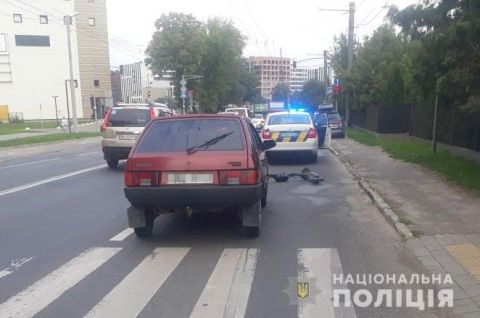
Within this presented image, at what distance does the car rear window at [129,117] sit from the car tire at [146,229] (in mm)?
7676

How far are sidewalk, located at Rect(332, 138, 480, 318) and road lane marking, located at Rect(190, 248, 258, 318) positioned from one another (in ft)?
6.20

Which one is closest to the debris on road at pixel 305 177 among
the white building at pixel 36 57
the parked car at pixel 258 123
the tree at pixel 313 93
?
the parked car at pixel 258 123

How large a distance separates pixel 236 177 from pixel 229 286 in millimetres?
1598

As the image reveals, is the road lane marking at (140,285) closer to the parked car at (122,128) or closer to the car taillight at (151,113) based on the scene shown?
the parked car at (122,128)

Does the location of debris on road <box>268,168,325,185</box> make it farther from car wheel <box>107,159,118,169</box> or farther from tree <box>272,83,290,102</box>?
tree <box>272,83,290,102</box>

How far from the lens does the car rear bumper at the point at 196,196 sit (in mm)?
5930

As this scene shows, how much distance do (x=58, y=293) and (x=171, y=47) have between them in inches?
1909

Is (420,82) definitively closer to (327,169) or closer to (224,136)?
(327,169)

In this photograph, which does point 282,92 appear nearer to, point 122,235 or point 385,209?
point 385,209

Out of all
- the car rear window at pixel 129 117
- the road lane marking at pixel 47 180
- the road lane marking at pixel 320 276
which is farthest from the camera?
the car rear window at pixel 129 117

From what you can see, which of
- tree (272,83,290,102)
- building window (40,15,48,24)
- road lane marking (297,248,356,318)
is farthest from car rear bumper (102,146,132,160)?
tree (272,83,290,102)

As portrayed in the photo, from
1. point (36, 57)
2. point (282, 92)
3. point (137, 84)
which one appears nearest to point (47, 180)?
point (36, 57)

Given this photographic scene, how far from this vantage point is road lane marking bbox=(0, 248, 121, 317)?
4.30 meters

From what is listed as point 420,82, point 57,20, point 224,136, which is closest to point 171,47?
point 57,20
